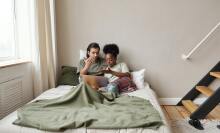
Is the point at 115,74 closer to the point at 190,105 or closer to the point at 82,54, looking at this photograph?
the point at 82,54

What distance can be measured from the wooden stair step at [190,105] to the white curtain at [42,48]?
1723 mm

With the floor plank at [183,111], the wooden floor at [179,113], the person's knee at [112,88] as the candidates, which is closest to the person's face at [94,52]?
the person's knee at [112,88]

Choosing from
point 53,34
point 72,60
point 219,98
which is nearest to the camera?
point 219,98

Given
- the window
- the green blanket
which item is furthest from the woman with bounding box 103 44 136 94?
the window

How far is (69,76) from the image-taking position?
3197 millimetres

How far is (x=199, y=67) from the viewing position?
3385 mm

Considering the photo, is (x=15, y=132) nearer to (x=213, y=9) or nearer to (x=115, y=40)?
(x=115, y=40)

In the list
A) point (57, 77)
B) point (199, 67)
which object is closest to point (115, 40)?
point (57, 77)

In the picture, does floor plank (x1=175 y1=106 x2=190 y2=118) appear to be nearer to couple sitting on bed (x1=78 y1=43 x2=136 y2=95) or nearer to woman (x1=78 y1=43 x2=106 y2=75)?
couple sitting on bed (x1=78 y1=43 x2=136 y2=95)

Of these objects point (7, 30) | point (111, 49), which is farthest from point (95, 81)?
point (7, 30)

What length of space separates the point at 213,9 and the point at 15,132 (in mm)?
2855

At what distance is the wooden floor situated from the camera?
2.92m

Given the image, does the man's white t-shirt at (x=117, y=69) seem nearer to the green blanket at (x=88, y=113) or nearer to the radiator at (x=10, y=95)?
the green blanket at (x=88, y=113)

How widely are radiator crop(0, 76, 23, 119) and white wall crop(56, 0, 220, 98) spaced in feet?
3.13
